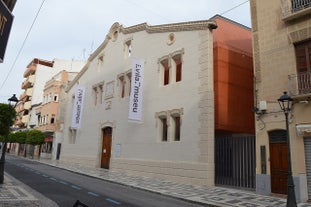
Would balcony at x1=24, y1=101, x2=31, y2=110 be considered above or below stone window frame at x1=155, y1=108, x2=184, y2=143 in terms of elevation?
above

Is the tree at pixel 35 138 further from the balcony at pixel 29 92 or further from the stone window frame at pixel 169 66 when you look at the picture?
the stone window frame at pixel 169 66

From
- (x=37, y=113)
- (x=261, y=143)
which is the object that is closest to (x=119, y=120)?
(x=261, y=143)

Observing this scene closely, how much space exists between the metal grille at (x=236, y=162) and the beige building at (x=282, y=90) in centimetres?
153

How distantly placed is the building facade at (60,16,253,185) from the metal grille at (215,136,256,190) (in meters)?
0.99

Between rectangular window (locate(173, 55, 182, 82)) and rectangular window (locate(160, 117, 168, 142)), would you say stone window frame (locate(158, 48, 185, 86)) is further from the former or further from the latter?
rectangular window (locate(160, 117, 168, 142))

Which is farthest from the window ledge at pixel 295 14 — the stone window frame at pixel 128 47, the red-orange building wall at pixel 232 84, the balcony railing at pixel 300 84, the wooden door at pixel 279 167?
the stone window frame at pixel 128 47

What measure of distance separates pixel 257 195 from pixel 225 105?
589 centimetres

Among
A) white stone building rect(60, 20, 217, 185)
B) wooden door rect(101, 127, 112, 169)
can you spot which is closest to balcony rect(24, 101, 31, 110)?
white stone building rect(60, 20, 217, 185)

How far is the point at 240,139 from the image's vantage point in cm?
1532

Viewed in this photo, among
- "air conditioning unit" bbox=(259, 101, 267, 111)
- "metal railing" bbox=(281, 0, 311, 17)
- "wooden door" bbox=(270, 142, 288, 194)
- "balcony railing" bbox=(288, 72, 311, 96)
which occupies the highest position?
"metal railing" bbox=(281, 0, 311, 17)

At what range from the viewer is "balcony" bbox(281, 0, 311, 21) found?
39.8ft

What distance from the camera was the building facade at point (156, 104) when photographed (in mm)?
16328

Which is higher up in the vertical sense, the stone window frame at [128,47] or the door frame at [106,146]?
the stone window frame at [128,47]

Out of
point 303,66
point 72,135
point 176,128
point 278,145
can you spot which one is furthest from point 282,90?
point 72,135
